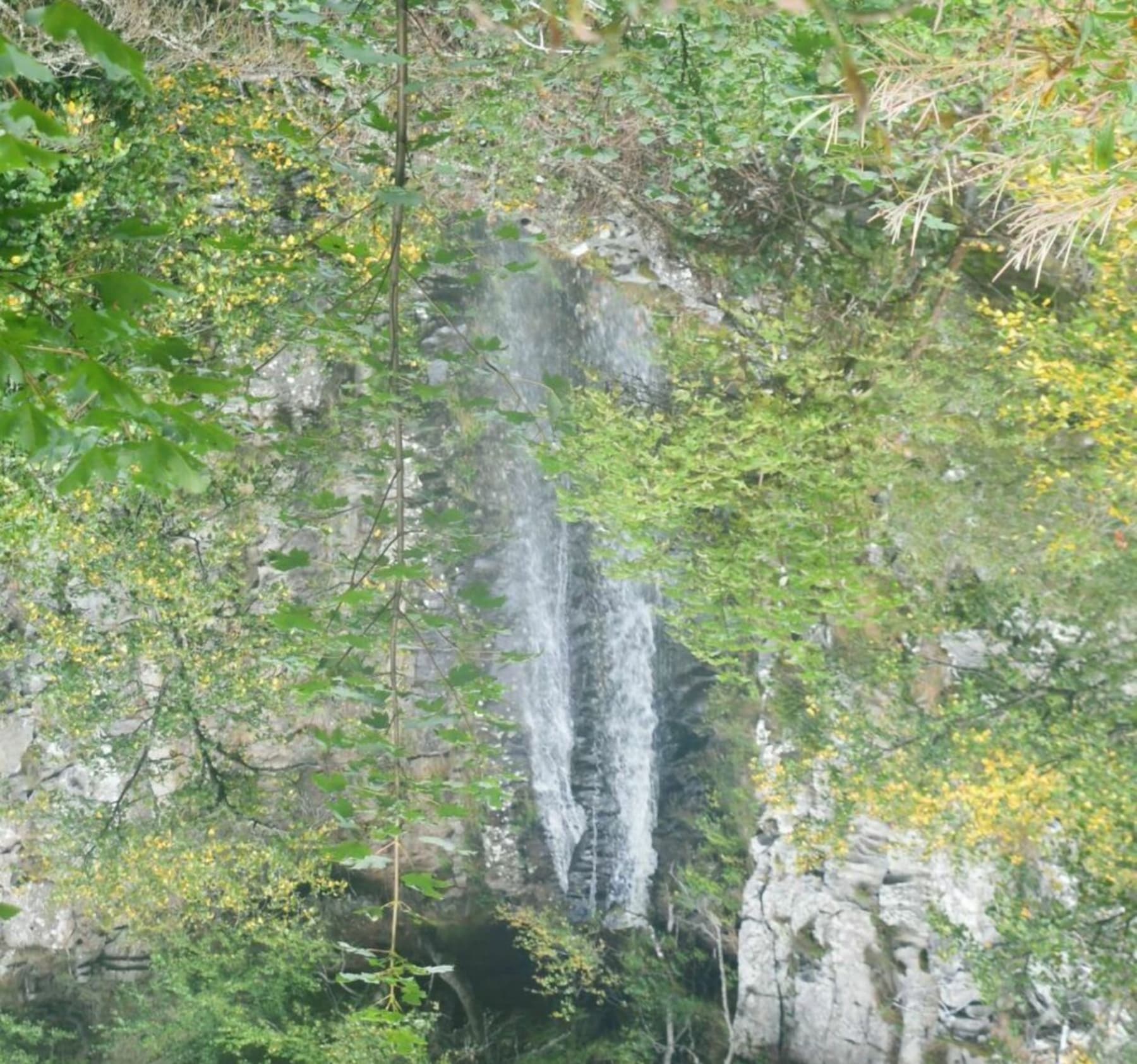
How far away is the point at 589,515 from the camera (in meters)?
8.20

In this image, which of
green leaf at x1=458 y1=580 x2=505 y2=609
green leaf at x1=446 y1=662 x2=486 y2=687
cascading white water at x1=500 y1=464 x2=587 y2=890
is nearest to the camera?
green leaf at x1=446 y1=662 x2=486 y2=687

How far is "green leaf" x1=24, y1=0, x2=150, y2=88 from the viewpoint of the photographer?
1309 millimetres

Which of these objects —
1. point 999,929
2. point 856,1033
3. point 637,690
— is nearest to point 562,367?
point 637,690

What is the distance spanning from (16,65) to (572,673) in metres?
10.3

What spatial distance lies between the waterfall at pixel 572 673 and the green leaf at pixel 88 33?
8.83m

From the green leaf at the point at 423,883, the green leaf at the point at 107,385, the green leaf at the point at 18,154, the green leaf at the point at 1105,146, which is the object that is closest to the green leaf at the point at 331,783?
the green leaf at the point at 423,883

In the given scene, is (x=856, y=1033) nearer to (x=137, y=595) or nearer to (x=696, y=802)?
(x=696, y=802)

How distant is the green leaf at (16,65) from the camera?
1.35m

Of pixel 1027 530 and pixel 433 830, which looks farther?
pixel 433 830

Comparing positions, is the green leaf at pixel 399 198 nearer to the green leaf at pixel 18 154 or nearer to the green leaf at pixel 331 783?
the green leaf at pixel 18 154

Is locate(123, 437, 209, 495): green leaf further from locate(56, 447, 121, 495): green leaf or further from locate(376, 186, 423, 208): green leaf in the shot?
locate(376, 186, 423, 208): green leaf

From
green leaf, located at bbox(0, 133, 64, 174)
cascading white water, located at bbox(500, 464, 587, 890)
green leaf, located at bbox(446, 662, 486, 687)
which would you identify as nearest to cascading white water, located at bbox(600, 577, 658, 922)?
cascading white water, located at bbox(500, 464, 587, 890)

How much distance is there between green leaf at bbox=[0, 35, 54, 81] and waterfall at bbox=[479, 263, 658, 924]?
28.9ft

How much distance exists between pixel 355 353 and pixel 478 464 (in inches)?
287
